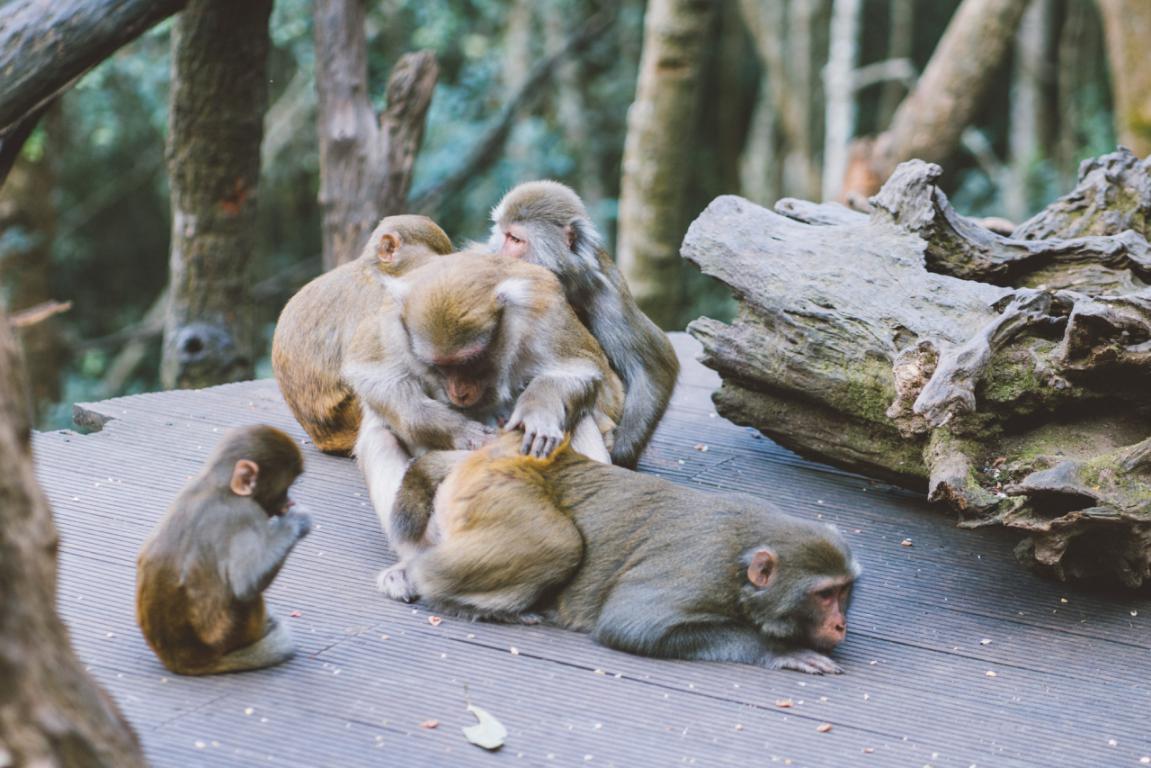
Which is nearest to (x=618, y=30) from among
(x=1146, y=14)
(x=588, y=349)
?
(x=1146, y=14)

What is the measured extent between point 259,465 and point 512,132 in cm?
1099

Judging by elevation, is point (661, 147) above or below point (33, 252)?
above

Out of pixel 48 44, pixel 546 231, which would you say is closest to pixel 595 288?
pixel 546 231

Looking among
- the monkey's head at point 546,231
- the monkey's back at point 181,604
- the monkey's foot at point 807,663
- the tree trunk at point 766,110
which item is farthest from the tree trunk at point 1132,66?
the monkey's back at point 181,604

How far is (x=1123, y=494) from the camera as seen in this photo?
14.2 feet

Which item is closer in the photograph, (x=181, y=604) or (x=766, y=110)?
(x=181, y=604)

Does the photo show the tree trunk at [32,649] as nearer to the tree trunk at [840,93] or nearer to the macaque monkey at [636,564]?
the macaque monkey at [636,564]

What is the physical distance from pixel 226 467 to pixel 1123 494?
292 cm

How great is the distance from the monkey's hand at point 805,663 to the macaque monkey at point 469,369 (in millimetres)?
1055

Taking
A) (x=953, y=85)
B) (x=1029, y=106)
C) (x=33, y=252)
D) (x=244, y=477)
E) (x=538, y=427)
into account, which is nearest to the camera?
(x=244, y=477)

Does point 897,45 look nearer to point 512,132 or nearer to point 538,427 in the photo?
point 512,132

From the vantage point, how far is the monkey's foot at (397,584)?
14.1 feet

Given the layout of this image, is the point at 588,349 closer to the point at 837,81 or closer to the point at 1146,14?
the point at 1146,14

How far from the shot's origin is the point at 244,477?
3482 millimetres
